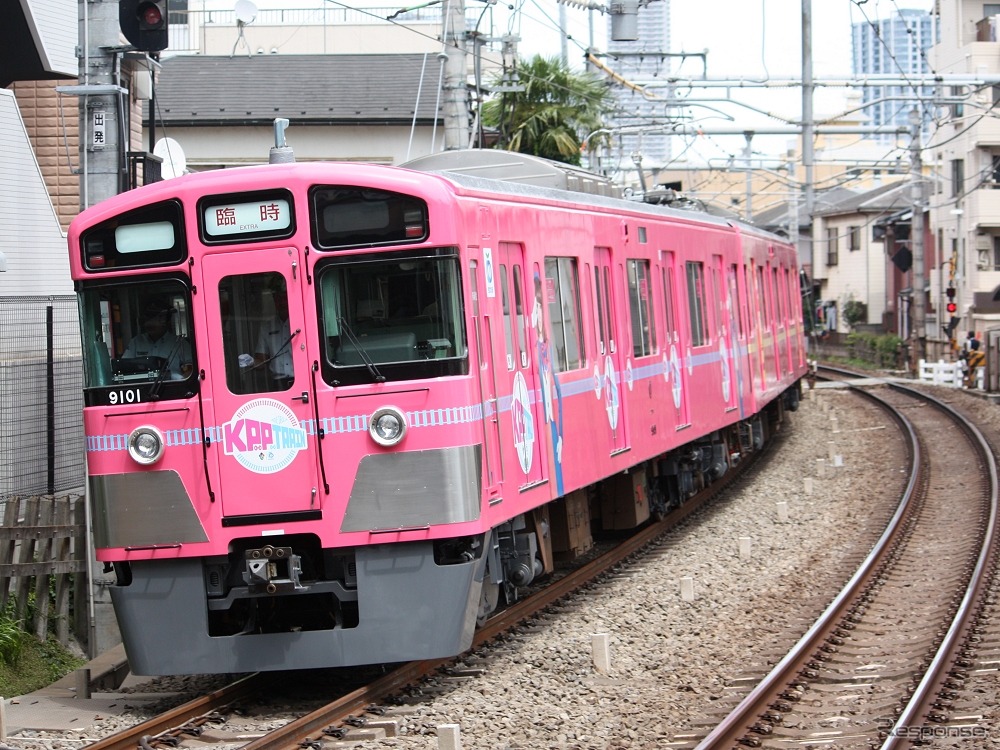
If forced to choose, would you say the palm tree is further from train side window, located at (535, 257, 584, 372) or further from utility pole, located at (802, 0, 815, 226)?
train side window, located at (535, 257, 584, 372)

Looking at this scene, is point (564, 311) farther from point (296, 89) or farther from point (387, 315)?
point (296, 89)

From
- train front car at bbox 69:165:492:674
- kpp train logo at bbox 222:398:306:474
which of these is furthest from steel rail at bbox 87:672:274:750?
kpp train logo at bbox 222:398:306:474

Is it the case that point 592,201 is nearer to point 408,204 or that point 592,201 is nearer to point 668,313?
point 668,313

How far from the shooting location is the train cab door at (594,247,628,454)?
1179 centimetres

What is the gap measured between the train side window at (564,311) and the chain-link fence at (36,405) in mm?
3561

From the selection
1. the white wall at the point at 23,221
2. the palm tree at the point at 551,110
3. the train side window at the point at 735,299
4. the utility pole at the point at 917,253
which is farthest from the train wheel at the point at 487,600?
the utility pole at the point at 917,253

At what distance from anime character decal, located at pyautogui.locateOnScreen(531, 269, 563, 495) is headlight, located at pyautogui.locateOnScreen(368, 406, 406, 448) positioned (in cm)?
214

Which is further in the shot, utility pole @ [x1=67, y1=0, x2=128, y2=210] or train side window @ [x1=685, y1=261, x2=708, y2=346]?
train side window @ [x1=685, y1=261, x2=708, y2=346]

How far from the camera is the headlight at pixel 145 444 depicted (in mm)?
8156

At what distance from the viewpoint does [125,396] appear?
8266 millimetres

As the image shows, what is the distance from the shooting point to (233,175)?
27.1 ft

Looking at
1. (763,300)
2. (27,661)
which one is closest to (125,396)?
(27,661)

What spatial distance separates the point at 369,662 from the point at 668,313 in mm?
7043

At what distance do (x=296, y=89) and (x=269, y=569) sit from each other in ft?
80.3
